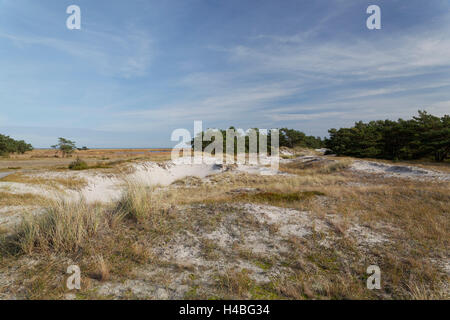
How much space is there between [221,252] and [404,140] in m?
39.6

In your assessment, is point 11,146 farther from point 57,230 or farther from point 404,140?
point 404,140

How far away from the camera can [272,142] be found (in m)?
71.2

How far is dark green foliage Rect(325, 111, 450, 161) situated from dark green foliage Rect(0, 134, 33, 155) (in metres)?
81.9

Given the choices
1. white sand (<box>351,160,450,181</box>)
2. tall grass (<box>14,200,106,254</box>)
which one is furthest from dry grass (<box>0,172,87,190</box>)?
white sand (<box>351,160,450,181</box>)

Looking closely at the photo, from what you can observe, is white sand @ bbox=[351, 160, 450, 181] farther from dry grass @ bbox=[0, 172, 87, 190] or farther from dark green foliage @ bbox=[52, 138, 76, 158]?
dark green foliage @ bbox=[52, 138, 76, 158]

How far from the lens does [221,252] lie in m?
4.55

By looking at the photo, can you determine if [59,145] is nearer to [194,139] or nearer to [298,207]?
[194,139]

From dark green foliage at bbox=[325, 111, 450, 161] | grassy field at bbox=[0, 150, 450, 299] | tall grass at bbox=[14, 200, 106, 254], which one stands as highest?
dark green foliage at bbox=[325, 111, 450, 161]

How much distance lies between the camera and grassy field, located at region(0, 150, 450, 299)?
326 centimetres

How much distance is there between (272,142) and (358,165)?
1854 inches

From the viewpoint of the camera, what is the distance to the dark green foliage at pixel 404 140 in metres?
25.9
